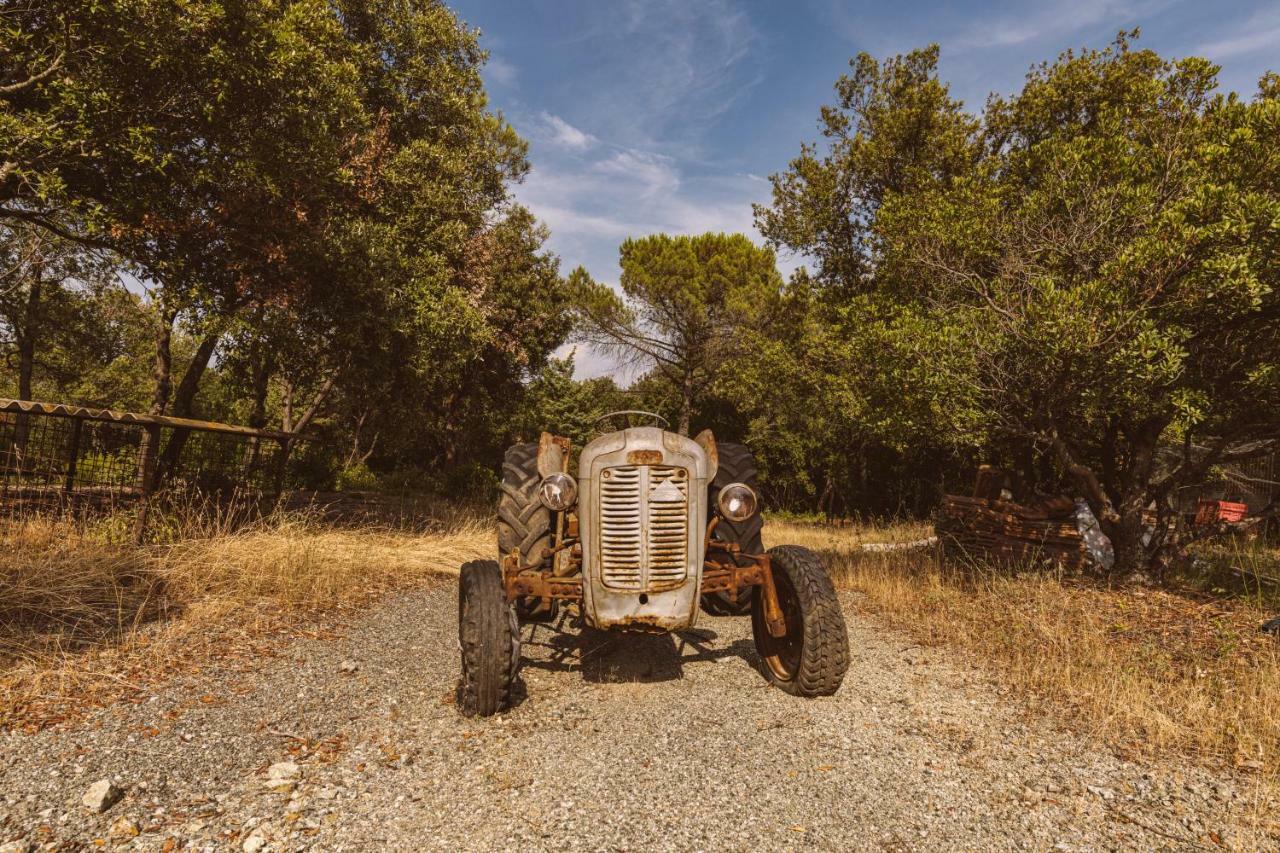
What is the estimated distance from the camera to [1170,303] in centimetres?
563

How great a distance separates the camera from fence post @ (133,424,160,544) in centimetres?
675

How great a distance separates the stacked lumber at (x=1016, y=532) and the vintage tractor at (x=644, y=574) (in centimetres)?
574

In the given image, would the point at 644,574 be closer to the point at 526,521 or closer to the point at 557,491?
the point at 557,491

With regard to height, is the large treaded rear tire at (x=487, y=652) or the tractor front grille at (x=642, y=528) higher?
the tractor front grille at (x=642, y=528)

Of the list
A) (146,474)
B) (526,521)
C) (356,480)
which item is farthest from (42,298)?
(526,521)

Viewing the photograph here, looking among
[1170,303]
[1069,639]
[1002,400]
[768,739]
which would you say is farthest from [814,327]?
[768,739]

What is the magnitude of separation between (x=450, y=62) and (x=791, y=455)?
49.7 ft

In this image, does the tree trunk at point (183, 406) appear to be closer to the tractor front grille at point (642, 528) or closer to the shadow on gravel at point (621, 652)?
the shadow on gravel at point (621, 652)

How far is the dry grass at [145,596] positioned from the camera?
3.88 meters

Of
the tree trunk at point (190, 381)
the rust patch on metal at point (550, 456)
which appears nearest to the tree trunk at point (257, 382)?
the tree trunk at point (190, 381)

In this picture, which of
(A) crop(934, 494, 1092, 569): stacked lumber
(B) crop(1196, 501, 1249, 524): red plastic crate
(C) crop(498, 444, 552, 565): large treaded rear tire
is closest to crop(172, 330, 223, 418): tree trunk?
(C) crop(498, 444, 552, 565): large treaded rear tire

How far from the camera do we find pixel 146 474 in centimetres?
691

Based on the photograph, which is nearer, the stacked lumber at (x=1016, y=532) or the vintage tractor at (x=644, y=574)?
the vintage tractor at (x=644, y=574)

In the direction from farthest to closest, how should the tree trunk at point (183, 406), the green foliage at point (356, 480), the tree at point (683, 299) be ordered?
the tree at point (683, 299)
the green foliage at point (356, 480)
the tree trunk at point (183, 406)
